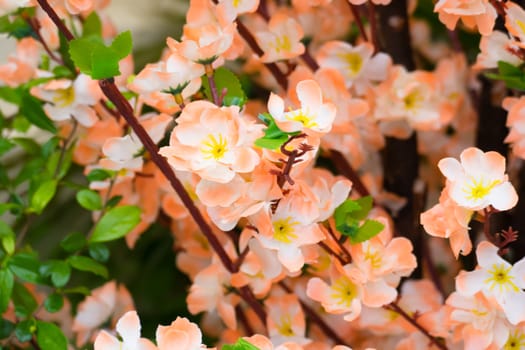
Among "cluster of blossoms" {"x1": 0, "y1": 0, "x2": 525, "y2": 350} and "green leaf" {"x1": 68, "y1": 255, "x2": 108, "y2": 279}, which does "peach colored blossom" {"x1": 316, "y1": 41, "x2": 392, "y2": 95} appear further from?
"green leaf" {"x1": 68, "y1": 255, "x2": 108, "y2": 279}

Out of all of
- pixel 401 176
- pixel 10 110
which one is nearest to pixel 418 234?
pixel 401 176

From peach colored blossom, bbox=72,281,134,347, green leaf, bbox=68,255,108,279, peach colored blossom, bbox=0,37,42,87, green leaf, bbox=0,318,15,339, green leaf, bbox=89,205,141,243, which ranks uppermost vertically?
peach colored blossom, bbox=0,37,42,87

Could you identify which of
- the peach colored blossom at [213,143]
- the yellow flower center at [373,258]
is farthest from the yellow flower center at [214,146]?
the yellow flower center at [373,258]

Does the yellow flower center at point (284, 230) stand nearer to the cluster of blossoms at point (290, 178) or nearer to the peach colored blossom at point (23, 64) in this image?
the cluster of blossoms at point (290, 178)

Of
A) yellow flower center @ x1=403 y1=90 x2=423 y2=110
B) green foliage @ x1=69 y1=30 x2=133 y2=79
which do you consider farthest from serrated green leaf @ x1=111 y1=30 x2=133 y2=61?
yellow flower center @ x1=403 y1=90 x2=423 y2=110

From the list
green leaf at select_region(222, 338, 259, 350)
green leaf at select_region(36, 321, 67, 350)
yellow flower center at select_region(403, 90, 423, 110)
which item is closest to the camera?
green leaf at select_region(222, 338, 259, 350)

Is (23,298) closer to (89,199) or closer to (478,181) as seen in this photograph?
(89,199)

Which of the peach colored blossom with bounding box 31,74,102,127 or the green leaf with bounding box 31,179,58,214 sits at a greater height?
the peach colored blossom with bounding box 31,74,102,127

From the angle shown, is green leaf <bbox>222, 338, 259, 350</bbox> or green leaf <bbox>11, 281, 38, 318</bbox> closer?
green leaf <bbox>222, 338, 259, 350</bbox>
